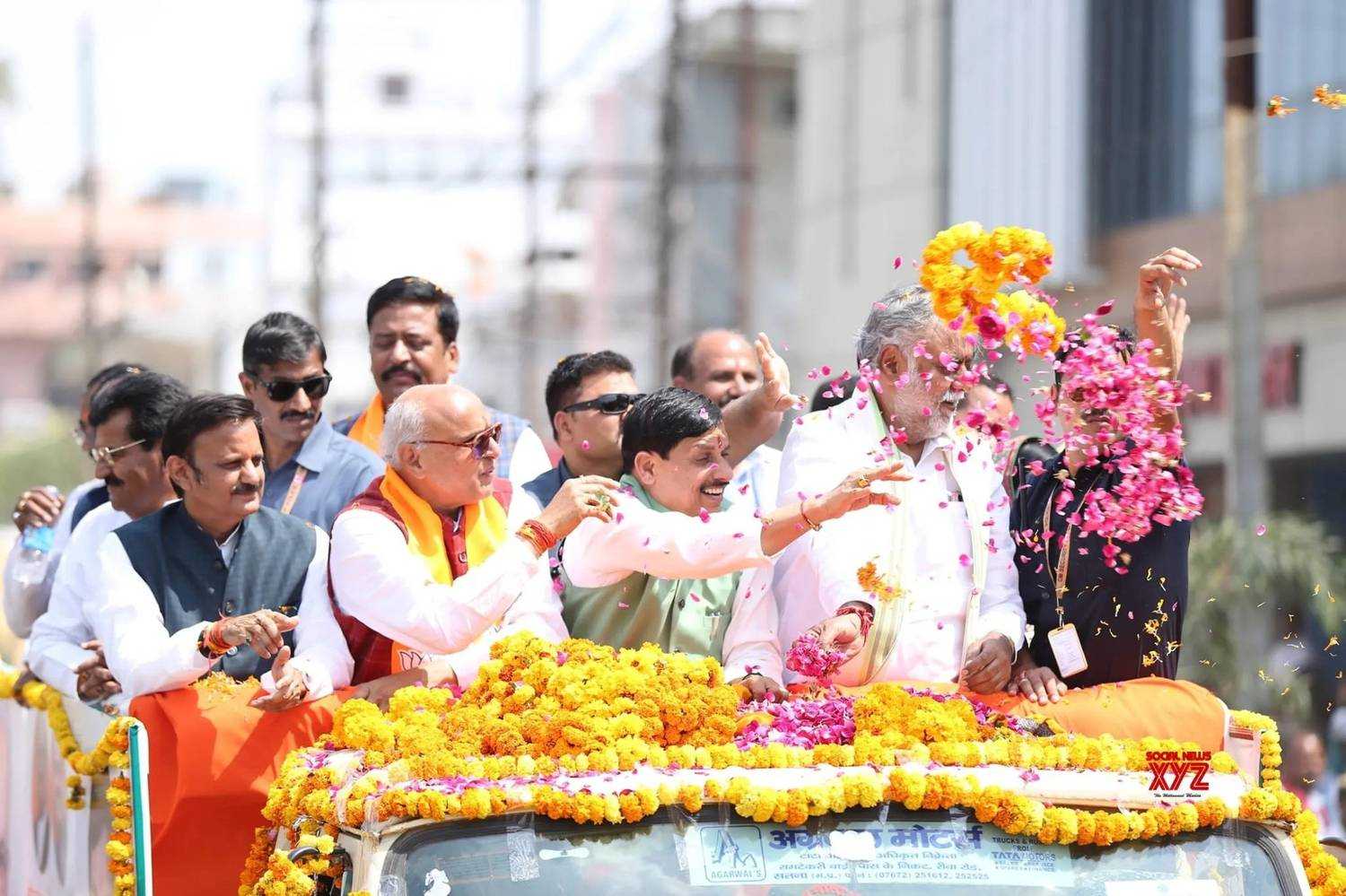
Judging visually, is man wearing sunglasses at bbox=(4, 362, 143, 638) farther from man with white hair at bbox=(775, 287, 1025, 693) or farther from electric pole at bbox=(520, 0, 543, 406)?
electric pole at bbox=(520, 0, 543, 406)

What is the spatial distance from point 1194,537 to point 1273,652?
1.13 metres

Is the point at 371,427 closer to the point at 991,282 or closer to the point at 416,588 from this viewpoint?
the point at 416,588

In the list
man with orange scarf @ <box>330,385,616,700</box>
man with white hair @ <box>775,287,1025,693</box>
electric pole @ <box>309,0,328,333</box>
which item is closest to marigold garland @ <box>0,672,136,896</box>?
man with orange scarf @ <box>330,385,616,700</box>

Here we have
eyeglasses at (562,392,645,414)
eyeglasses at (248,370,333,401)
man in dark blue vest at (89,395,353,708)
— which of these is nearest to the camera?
man in dark blue vest at (89,395,353,708)

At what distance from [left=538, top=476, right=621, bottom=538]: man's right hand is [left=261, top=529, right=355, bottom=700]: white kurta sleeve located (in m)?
0.68

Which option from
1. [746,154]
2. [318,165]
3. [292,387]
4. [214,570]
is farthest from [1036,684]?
[746,154]

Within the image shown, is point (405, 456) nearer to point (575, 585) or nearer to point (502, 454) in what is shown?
point (575, 585)

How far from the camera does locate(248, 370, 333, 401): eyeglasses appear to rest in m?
6.63

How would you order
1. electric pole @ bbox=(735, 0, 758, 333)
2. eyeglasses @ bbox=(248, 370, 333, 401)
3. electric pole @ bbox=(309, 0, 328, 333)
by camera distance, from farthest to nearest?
electric pole @ bbox=(735, 0, 758, 333)
electric pole @ bbox=(309, 0, 328, 333)
eyeglasses @ bbox=(248, 370, 333, 401)

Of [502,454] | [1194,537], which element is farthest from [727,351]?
[1194,537]

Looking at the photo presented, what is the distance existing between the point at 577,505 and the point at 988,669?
3.64ft

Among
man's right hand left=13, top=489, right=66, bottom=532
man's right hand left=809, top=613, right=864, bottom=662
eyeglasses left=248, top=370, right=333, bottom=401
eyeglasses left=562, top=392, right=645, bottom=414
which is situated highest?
eyeglasses left=248, top=370, right=333, bottom=401

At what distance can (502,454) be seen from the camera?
265 inches

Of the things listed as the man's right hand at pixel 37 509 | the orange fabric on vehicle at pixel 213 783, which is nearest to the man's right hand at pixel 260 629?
the orange fabric on vehicle at pixel 213 783
